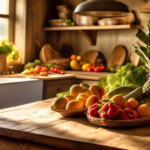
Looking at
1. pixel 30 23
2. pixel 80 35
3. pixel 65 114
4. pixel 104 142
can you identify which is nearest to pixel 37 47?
pixel 30 23

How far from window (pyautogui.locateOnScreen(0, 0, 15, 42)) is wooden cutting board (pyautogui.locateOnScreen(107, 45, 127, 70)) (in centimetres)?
153

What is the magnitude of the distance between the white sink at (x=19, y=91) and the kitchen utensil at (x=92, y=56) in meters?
1.19

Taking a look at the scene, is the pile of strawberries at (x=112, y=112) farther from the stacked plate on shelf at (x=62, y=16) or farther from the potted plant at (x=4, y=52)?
the stacked plate on shelf at (x=62, y=16)

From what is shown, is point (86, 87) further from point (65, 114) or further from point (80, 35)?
point (80, 35)

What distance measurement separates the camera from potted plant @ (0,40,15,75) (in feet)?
12.7

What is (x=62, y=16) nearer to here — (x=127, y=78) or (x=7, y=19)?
(x=7, y=19)

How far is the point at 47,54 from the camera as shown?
460 cm

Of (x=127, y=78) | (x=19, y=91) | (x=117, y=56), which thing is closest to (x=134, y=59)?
(x=117, y=56)

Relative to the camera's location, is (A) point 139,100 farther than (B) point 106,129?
Yes

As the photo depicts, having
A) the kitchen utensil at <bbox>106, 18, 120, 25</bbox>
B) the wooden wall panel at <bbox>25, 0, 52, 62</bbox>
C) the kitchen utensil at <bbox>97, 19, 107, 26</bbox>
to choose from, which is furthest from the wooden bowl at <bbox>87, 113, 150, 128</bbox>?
the wooden wall panel at <bbox>25, 0, 52, 62</bbox>

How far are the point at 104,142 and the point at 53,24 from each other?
3634 mm

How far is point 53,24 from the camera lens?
4.65 m

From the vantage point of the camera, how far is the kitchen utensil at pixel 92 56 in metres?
4.52

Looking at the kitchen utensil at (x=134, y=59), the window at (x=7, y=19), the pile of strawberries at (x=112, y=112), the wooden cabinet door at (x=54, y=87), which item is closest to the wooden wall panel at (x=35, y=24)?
the window at (x=7, y=19)
